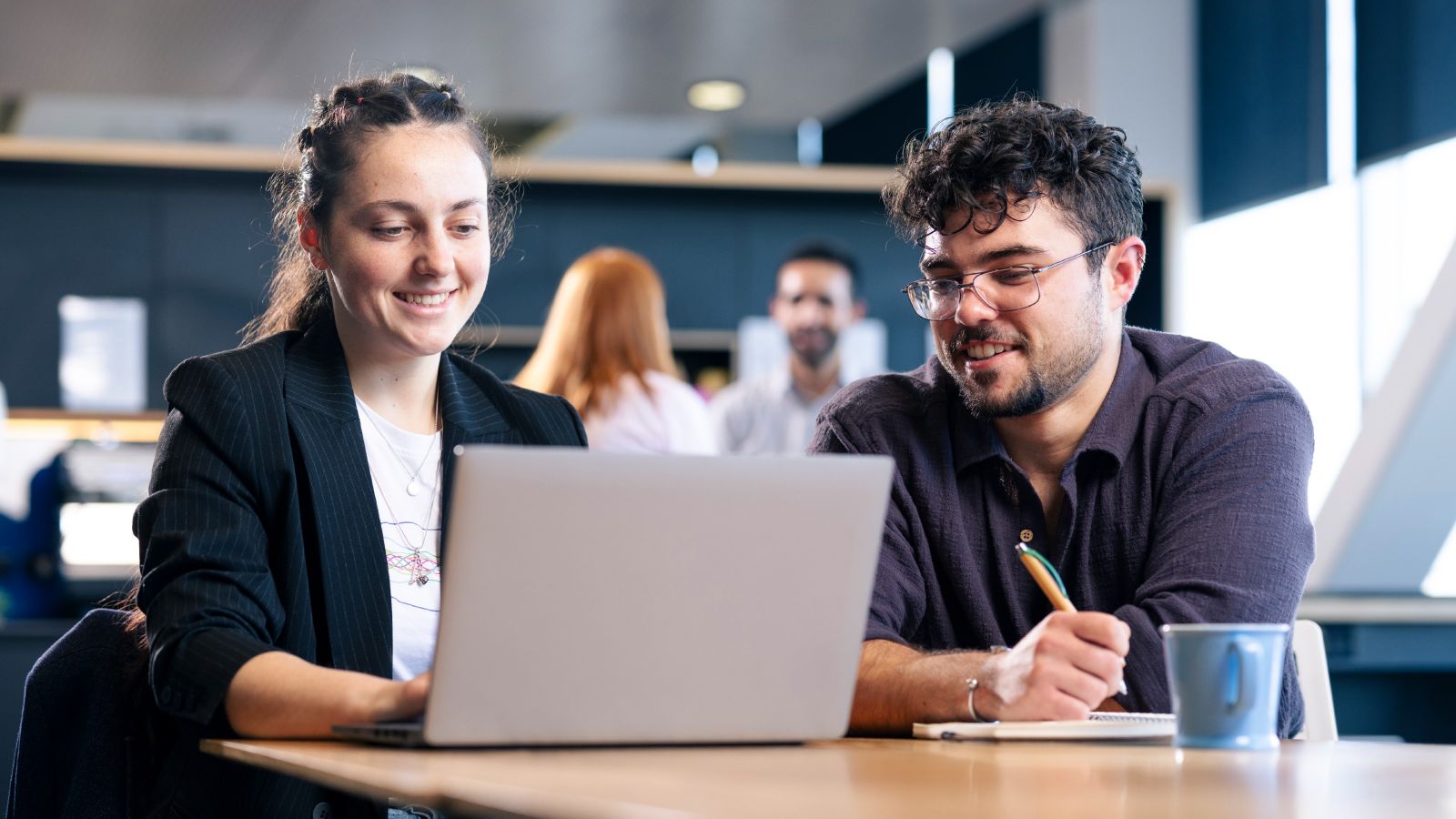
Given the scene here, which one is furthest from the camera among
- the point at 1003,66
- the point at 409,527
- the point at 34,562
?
the point at 1003,66

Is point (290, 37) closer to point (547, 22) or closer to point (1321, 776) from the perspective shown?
point (547, 22)

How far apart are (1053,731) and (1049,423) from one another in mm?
678

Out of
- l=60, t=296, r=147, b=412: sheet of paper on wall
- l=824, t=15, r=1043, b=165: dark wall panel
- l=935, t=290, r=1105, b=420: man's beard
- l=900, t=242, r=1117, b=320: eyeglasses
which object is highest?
l=824, t=15, r=1043, b=165: dark wall panel

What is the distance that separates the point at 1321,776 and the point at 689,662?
44 cm

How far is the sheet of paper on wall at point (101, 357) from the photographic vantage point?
5.10 metres

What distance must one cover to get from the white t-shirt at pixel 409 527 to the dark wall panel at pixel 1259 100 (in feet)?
14.7

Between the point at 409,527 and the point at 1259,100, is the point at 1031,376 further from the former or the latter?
the point at 1259,100

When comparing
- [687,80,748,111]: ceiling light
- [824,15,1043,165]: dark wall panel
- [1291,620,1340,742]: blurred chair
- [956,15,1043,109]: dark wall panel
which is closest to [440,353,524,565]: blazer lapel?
[1291,620,1340,742]: blurred chair

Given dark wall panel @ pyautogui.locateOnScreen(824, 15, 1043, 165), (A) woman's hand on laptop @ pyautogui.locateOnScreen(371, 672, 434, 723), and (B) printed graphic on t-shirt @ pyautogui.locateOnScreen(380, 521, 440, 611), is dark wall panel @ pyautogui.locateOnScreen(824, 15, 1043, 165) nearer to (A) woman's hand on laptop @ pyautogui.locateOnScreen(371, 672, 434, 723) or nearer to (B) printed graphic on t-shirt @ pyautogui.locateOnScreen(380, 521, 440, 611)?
(B) printed graphic on t-shirt @ pyautogui.locateOnScreen(380, 521, 440, 611)

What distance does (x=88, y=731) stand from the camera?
4.82ft

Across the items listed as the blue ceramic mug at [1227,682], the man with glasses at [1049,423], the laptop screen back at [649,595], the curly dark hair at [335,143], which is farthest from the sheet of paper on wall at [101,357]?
the blue ceramic mug at [1227,682]

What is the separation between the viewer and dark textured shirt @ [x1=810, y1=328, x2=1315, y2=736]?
174 cm

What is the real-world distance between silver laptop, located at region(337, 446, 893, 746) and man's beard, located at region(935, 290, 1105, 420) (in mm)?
709

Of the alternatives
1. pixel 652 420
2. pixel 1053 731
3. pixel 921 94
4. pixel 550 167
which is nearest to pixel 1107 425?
pixel 1053 731
